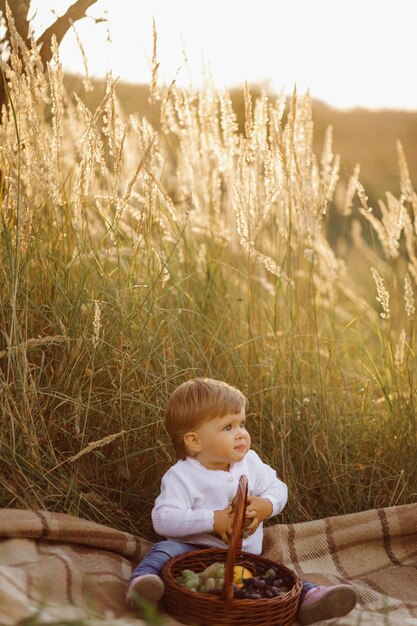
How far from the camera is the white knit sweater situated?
91.3 inches

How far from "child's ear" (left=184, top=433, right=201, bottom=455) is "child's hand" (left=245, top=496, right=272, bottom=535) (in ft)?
0.67

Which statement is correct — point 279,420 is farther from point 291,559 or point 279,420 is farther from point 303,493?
point 291,559

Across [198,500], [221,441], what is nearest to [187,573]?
[198,500]

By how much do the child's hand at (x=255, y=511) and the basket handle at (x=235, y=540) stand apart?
10.9 inches

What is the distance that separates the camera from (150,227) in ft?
9.94

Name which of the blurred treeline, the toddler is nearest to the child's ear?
the toddler

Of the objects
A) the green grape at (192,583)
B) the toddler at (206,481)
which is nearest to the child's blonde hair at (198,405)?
the toddler at (206,481)

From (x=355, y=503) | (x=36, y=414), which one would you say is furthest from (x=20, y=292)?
(x=355, y=503)

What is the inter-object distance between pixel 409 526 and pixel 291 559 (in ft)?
1.36

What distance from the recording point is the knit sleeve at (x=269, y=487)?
250 centimetres

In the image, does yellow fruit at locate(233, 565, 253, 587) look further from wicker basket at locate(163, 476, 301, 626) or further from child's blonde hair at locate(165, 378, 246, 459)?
child's blonde hair at locate(165, 378, 246, 459)

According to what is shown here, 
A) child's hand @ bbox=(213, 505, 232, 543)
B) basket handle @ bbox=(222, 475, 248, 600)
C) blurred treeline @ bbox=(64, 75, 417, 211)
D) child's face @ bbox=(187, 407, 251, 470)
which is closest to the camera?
basket handle @ bbox=(222, 475, 248, 600)

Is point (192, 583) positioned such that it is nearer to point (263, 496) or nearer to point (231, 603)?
point (231, 603)

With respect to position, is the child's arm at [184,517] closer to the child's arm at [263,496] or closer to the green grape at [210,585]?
the child's arm at [263,496]
